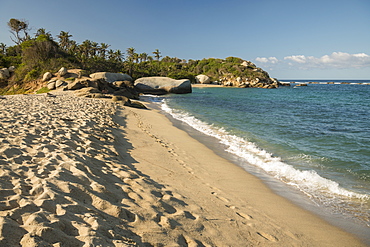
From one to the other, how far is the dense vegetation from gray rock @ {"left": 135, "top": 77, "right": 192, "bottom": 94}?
414 inches

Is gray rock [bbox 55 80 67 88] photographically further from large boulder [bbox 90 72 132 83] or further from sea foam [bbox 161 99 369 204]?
sea foam [bbox 161 99 369 204]

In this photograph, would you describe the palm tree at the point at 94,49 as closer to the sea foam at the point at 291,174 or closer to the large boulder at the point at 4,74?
the large boulder at the point at 4,74

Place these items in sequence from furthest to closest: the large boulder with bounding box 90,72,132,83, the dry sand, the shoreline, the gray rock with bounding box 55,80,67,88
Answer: the large boulder with bounding box 90,72,132,83, the gray rock with bounding box 55,80,67,88, the shoreline, the dry sand

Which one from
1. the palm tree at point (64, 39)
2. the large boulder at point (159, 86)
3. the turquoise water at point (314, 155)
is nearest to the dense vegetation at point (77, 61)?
the palm tree at point (64, 39)

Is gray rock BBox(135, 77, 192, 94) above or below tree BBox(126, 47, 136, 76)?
below

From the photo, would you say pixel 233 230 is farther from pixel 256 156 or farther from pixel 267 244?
pixel 256 156

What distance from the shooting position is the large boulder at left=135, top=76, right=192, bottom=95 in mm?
40750

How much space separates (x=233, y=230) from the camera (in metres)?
3.39

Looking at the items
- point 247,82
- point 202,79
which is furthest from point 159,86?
point 247,82

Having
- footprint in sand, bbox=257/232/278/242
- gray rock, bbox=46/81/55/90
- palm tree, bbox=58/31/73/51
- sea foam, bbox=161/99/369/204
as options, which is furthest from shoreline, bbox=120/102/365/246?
palm tree, bbox=58/31/73/51

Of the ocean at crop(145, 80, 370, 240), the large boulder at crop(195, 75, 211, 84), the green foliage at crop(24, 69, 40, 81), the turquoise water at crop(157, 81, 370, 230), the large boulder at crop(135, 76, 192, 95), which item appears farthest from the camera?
the large boulder at crop(195, 75, 211, 84)

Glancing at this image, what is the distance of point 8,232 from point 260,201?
4.36 metres

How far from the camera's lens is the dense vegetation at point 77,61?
29.4 metres

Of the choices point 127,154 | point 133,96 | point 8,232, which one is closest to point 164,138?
point 127,154
